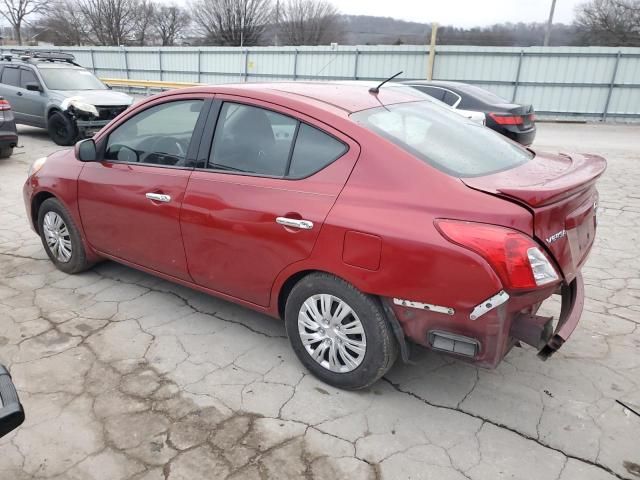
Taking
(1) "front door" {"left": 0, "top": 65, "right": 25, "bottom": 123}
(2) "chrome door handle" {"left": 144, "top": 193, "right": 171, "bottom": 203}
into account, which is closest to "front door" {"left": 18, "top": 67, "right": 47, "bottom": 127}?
(1) "front door" {"left": 0, "top": 65, "right": 25, "bottom": 123}

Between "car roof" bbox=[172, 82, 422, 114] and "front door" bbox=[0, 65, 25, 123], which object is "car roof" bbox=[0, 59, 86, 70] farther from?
"car roof" bbox=[172, 82, 422, 114]

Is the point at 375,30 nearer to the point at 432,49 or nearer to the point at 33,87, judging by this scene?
the point at 432,49

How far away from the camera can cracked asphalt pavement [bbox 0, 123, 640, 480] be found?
7.54 feet

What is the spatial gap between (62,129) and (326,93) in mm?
9415

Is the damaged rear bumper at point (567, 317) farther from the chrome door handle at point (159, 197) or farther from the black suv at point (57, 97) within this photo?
the black suv at point (57, 97)

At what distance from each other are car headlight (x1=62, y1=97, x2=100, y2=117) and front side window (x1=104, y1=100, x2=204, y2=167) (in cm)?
749

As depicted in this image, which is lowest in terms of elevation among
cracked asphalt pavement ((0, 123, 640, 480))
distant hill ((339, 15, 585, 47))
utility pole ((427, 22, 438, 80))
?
cracked asphalt pavement ((0, 123, 640, 480))

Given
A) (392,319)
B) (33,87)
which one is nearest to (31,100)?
(33,87)

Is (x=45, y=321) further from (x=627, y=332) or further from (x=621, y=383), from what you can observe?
(x=627, y=332)

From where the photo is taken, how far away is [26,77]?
36.2ft

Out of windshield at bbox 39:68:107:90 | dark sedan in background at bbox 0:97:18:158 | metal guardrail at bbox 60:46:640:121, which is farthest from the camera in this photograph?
metal guardrail at bbox 60:46:640:121

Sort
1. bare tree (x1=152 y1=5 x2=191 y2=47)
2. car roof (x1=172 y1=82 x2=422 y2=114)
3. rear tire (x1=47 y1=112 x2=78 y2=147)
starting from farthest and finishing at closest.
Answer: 1. bare tree (x1=152 y1=5 x2=191 y2=47)
2. rear tire (x1=47 y1=112 x2=78 y2=147)
3. car roof (x1=172 y1=82 x2=422 y2=114)

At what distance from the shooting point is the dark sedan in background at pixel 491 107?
7.92 meters

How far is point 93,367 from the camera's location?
9.83ft
